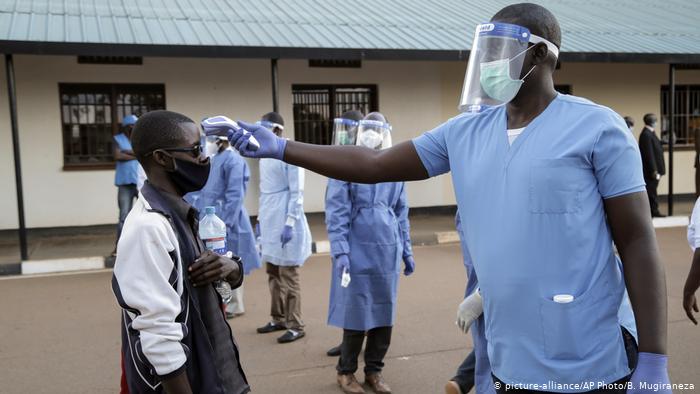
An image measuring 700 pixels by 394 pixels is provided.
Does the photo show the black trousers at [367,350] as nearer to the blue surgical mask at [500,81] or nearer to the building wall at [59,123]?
the blue surgical mask at [500,81]

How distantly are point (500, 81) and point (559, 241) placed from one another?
56 centimetres

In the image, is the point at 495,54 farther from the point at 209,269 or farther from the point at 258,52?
the point at 258,52

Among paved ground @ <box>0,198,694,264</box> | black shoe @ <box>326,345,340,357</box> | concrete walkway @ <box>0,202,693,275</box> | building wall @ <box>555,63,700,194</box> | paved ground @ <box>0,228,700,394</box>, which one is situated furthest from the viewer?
building wall @ <box>555,63,700,194</box>

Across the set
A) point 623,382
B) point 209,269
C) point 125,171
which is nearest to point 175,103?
point 125,171

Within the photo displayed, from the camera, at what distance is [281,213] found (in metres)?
6.15

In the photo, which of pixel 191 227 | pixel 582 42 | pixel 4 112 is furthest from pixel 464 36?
pixel 191 227

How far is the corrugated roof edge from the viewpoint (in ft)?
29.0

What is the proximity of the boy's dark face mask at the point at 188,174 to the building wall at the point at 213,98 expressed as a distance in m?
9.63

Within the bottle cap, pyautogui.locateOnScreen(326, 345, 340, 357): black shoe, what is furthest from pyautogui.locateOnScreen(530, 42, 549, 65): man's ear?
pyautogui.locateOnScreen(326, 345, 340, 357): black shoe

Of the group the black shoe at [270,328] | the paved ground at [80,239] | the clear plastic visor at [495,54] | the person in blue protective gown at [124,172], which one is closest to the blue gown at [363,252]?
the black shoe at [270,328]

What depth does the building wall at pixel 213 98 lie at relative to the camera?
36.6ft

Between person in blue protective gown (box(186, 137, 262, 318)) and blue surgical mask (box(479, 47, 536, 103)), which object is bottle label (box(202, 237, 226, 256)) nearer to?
blue surgical mask (box(479, 47, 536, 103))

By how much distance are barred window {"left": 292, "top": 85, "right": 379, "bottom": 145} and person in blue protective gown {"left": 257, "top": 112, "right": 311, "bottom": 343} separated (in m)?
6.65

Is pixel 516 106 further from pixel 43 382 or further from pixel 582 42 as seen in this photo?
pixel 582 42
